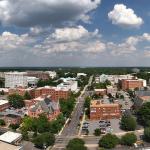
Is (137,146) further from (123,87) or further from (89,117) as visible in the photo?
(123,87)

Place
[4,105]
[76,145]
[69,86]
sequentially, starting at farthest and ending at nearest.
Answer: [69,86] → [4,105] → [76,145]

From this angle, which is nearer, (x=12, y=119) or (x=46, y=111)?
(x=12, y=119)

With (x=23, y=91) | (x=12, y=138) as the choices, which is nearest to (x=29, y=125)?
(x=12, y=138)

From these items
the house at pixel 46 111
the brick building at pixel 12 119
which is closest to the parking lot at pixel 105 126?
the house at pixel 46 111

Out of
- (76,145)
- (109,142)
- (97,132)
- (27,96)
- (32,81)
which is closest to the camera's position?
(76,145)

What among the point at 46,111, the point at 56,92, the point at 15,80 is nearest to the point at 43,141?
the point at 46,111

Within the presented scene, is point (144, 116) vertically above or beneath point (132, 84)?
beneath

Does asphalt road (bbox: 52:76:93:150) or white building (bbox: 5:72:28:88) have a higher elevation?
white building (bbox: 5:72:28:88)

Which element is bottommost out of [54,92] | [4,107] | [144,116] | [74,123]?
[74,123]

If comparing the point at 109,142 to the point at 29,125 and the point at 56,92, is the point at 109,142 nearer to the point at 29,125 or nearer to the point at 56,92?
the point at 29,125

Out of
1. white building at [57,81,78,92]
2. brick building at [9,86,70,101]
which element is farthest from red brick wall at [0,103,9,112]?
white building at [57,81,78,92]

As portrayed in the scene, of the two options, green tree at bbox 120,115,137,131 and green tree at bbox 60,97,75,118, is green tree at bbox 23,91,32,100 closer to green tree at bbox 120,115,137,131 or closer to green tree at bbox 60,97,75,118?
green tree at bbox 60,97,75,118

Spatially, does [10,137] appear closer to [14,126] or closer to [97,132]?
[14,126]

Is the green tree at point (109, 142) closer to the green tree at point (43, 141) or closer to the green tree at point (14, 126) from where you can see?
the green tree at point (43, 141)
